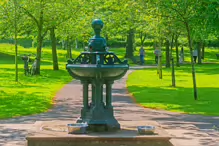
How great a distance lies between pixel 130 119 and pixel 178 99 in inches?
242

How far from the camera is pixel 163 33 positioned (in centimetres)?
3108

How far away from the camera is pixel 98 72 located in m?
10.7

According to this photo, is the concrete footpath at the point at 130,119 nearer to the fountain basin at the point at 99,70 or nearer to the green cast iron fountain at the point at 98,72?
the green cast iron fountain at the point at 98,72

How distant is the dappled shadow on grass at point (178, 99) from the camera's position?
58.9ft

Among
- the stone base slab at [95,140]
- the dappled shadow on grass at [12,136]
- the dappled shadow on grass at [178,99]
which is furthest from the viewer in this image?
the dappled shadow on grass at [178,99]

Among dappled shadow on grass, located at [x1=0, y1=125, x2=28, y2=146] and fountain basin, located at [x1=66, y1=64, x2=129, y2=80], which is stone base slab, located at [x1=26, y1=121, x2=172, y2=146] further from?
fountain basin, located at [x1=66, y1=64, x2=129, y2=80]

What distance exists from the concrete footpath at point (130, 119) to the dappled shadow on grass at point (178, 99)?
698 millimetres

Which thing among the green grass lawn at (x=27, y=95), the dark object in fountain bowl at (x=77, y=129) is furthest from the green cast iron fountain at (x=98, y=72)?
the green grass lawn at (x=27, y=95)

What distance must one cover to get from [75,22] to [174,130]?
84.8 feet

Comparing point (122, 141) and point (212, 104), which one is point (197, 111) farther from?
point (122, 141)

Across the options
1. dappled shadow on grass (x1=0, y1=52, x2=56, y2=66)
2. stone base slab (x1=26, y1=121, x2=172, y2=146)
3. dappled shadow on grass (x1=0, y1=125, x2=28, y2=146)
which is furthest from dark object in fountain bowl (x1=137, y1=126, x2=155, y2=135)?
dappled shadow on grass (x1=0, y1=52, x2=56, y2=66)

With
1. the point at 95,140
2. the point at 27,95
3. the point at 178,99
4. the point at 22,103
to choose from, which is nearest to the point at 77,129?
the point at 95,140

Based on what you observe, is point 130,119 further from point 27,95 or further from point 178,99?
point 27,95

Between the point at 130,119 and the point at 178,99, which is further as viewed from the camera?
the point at 178,99
